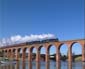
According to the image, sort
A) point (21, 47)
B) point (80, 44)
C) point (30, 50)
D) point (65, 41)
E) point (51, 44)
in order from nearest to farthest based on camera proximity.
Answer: point (80, 44) → point (65, 41) → point (51, 44) → point (30, 50) → point (21, 47)

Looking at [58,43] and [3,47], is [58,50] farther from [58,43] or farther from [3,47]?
[3,47]

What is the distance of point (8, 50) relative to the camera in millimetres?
110062

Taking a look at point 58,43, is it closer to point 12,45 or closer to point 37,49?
point 37,49

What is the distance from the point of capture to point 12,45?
10975 centimetres

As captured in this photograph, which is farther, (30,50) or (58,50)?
(30,50)

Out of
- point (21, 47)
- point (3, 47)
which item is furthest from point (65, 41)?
point (3, 47)

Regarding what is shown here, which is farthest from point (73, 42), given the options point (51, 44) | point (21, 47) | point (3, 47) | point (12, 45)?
point (3, 47)

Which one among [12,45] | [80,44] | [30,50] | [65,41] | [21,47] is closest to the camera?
[80,44]

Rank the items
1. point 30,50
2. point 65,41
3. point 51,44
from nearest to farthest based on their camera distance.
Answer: point 65,41 → point 51,44 → point 30,50

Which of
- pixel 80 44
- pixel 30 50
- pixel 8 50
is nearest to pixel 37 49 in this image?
pixel 30 50

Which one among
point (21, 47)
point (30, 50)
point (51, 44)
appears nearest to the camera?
point (51, 44)

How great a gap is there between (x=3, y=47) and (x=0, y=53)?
20.0 ft

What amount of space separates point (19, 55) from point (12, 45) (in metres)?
9.05

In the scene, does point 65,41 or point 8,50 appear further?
point 8,50
